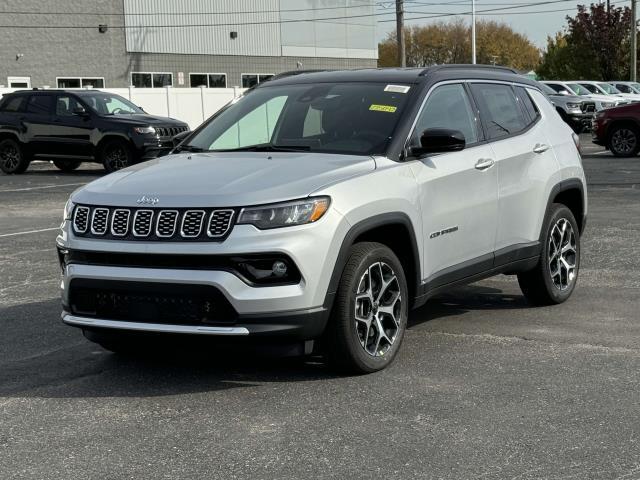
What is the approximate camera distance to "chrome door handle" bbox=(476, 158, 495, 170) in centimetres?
705

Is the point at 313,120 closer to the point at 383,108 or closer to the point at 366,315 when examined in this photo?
the point at 383,108

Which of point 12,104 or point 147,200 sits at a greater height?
point 12,104

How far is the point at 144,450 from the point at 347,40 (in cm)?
5594

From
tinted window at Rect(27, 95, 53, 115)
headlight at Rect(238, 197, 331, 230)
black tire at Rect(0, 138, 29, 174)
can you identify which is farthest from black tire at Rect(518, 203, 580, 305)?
black tire at Rect(0, 138, 29, 174)

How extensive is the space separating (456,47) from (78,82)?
268 ft

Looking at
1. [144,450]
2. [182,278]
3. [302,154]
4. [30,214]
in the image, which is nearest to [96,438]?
[144,450]

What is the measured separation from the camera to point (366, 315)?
19.9ft

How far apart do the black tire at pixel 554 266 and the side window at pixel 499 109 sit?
2.35 feet

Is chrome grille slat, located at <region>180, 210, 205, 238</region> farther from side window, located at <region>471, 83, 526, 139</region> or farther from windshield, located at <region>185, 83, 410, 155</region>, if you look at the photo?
side window, located at <region>471, 83, 526, 139</region>

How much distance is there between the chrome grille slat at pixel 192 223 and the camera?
5.55 metres

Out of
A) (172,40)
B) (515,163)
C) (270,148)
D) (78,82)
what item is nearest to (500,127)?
(515,163)

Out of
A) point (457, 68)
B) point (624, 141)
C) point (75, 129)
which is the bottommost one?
point (624, 141)

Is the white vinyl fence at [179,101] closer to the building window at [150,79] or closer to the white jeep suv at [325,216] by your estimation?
the building window at [150,79]

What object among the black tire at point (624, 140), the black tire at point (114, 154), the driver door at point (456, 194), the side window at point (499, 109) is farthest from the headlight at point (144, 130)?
the driver door at point (456, 194)
